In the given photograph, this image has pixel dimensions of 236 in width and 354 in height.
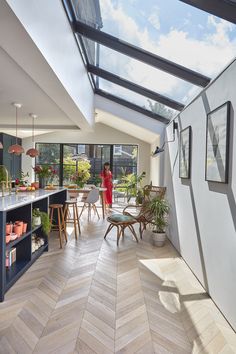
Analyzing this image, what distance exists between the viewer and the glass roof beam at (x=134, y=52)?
10.8 ft

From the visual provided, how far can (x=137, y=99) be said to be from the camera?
17.1 ft

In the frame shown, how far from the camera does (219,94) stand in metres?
2.38

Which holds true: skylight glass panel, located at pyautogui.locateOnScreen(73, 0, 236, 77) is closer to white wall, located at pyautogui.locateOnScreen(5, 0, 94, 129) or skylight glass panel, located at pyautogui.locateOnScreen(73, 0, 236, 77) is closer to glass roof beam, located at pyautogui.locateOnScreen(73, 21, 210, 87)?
glass roof beam, located at pyautogui.locateOnScreen(73, 21, 210, 87)

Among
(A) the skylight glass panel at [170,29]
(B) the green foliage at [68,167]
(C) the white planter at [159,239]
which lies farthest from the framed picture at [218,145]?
(B) the green foliage at [68,167]

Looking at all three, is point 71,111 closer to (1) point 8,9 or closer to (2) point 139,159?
(1) point 8,9

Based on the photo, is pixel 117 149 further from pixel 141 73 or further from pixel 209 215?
pixel 209 215

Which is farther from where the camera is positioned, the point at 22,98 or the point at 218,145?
the point at 22,98

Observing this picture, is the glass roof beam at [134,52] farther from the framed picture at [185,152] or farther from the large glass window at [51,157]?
the large glass window at [51,157]

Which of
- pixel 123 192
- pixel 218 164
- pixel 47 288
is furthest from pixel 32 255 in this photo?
pixel 123 192

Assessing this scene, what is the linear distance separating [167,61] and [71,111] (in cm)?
200

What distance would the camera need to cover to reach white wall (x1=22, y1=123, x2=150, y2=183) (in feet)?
27.0

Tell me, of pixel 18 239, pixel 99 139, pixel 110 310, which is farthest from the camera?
pixel 99 139

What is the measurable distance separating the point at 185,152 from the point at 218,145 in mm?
1201

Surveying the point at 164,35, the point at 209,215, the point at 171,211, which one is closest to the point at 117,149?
the point at 171,211
